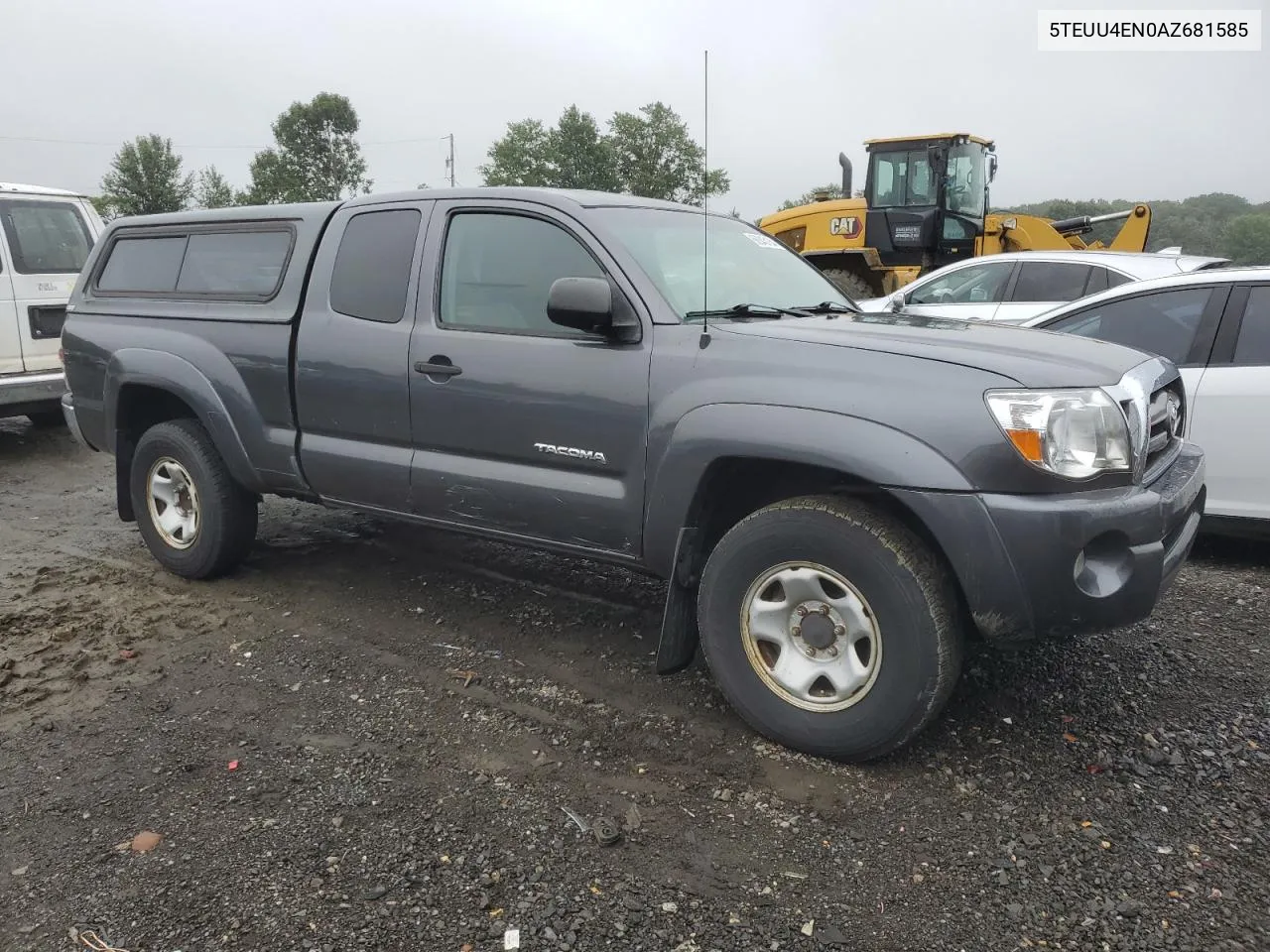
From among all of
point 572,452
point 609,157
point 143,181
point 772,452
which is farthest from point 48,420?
point 609,157

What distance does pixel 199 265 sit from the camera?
15.8 ft

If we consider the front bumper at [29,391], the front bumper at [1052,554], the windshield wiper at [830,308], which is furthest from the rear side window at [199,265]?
the front bumper at [1052,554]

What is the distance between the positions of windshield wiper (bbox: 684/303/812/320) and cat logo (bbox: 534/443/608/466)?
58cm

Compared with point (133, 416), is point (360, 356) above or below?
above

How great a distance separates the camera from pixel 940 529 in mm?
2783

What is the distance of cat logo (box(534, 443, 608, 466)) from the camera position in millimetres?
3416

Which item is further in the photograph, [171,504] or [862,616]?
[171,504]

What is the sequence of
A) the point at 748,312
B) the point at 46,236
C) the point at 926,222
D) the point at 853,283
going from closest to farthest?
1. the point at 748,312
2. the point at 46,236
3. the point at 926,222
4. the point at 853,283

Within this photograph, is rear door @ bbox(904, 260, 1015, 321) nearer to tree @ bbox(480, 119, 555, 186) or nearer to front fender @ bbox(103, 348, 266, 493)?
front fender @ bbox(103, 348, 266, 493)

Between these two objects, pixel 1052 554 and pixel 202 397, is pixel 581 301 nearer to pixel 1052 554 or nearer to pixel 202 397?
pixel 1052 554

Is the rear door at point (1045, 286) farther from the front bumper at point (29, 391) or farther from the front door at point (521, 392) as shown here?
the front bumper at point (29, 391)

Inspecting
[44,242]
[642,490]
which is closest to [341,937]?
[642,490]

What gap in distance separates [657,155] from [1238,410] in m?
55.9

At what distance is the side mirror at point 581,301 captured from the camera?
326 cm
